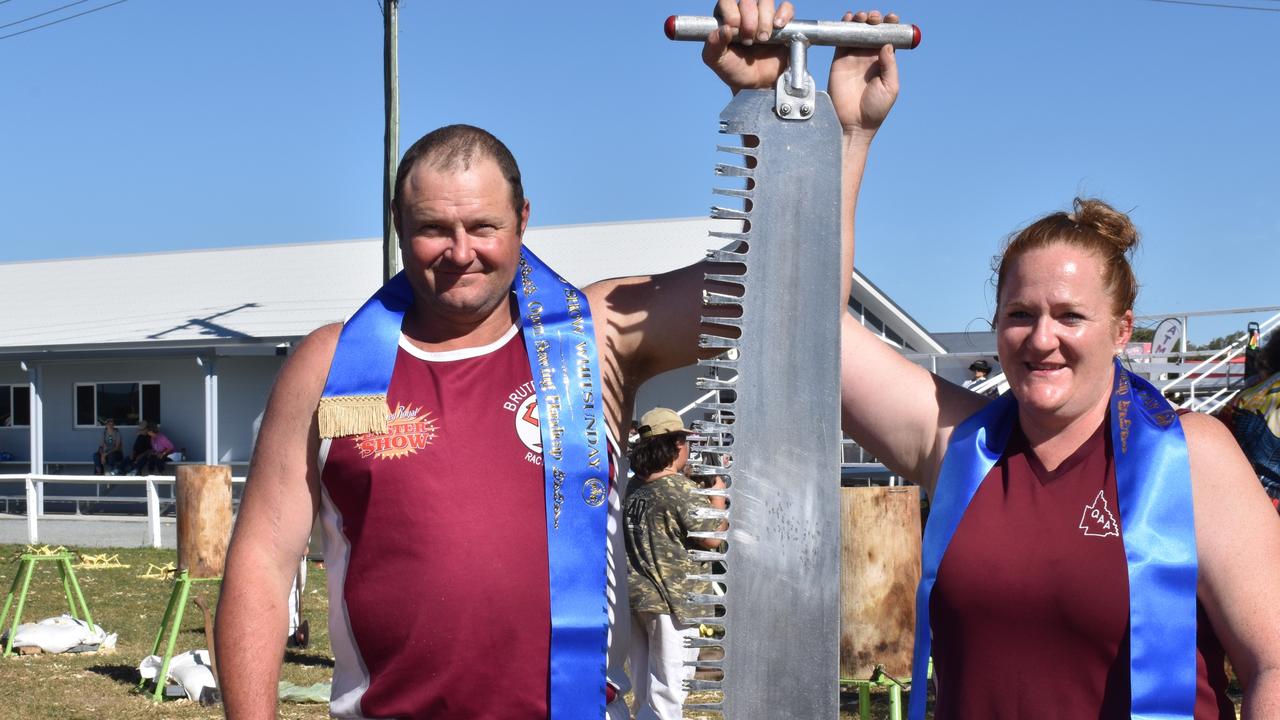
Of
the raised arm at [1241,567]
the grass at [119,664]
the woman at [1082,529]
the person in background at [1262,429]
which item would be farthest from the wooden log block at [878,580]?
the raised arm at [1241,567]

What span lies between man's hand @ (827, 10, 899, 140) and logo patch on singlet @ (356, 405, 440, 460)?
99cm

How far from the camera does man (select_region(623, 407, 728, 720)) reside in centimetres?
685

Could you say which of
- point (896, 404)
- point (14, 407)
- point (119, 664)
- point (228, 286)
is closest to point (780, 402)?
point (896, 404)

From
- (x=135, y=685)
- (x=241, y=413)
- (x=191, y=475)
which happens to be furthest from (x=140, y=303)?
(x=135, y=685)

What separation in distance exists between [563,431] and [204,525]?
779 cm

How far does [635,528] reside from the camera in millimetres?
6957

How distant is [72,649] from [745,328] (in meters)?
9.54

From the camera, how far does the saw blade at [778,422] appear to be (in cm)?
212

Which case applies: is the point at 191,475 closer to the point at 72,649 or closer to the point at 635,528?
the point at 72,649

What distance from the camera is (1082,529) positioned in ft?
7.51

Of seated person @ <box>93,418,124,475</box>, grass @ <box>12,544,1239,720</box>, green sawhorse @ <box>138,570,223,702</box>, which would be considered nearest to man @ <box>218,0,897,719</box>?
grass @ <box>12,544,1239,720</box>

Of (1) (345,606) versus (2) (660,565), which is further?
(2) (660,565)

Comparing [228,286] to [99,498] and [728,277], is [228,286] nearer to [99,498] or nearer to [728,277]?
[99,498]

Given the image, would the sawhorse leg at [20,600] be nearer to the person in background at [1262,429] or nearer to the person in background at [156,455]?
the person in background at [1262,429]
